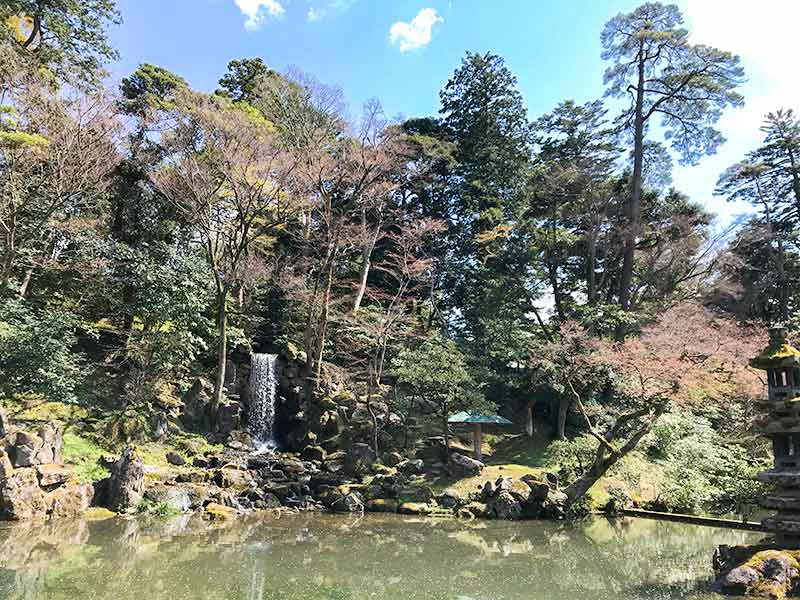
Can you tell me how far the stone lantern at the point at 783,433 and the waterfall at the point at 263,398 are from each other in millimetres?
13278

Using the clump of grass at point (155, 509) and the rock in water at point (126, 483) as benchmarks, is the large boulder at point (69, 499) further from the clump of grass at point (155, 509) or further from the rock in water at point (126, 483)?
the clump of grass at point (155, 509)

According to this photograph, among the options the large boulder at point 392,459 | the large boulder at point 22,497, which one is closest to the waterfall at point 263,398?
the large boulder at point 392,459

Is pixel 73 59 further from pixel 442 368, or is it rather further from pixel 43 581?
pixel 43 581

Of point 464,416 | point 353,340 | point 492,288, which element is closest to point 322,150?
point 353,340

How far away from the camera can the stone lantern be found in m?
6.36


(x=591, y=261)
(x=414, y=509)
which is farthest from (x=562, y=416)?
(x=414, y=509)

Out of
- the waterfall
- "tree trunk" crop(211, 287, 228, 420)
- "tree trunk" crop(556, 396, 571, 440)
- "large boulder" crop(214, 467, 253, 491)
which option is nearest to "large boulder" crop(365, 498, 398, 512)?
"large boulder" crop(214, 467, 253, 491)

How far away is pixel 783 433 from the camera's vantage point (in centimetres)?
660

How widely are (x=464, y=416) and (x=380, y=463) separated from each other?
2.54 m

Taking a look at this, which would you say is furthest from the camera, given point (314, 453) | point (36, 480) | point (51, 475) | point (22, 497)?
point (314, 453)

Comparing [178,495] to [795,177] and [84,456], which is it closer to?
[84,456]

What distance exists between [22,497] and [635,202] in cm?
1911

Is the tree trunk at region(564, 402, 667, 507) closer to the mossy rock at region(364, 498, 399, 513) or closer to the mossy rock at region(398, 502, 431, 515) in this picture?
the mossy rock at region(398, 502, 431, 515)

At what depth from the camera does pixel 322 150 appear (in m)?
18.9
